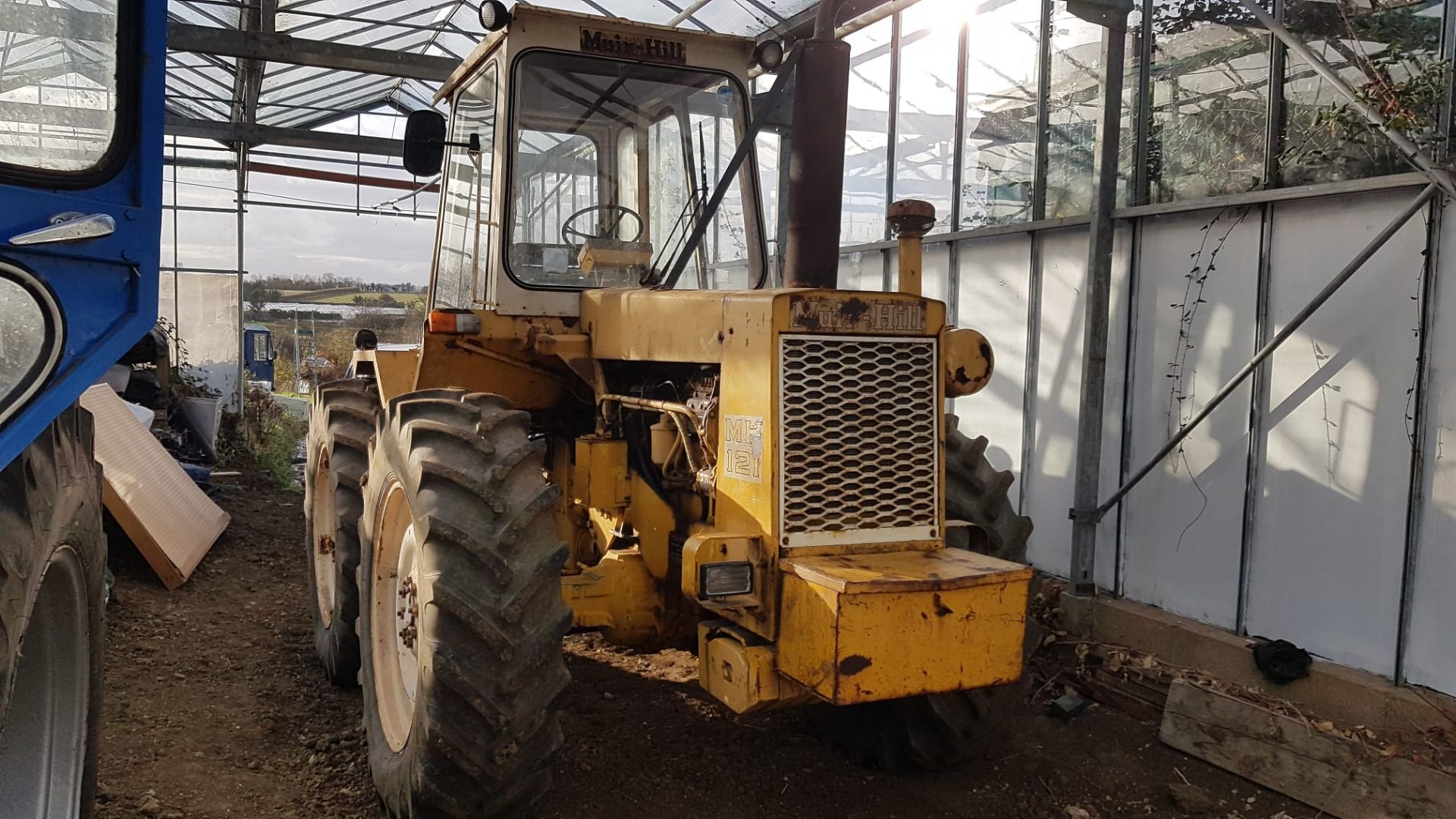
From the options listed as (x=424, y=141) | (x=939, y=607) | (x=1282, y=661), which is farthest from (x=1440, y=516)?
(x=424, y=141)

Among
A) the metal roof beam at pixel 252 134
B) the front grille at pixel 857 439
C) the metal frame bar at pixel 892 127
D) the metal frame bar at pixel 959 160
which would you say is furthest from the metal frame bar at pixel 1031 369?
the metal roof beam at pixel 252 134

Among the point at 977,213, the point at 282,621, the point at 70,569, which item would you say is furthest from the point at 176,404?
the point at 70,569

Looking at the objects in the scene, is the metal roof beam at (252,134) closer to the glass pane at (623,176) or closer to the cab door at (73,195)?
the glass pane at (623,176)

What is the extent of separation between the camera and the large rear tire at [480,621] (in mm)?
3074

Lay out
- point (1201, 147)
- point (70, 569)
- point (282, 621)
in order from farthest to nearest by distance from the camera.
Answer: point (282, 621)
point (1201, 147)
point (70, 569)

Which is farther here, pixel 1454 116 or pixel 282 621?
pixel 282 621

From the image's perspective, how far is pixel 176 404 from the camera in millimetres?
11156

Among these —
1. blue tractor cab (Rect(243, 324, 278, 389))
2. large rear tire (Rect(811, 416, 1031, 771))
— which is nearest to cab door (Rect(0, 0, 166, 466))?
large rear tire (Rect(811, 416, 1031, 771))

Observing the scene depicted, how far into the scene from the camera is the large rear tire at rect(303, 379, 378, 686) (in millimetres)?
4734

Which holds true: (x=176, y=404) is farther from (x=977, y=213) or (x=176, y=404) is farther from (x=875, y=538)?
(x=875, y=538)

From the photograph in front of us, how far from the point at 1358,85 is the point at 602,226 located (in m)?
3.41

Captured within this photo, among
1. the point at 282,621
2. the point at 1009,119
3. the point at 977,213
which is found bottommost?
the point at 282,621

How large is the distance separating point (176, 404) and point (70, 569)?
9.45 m

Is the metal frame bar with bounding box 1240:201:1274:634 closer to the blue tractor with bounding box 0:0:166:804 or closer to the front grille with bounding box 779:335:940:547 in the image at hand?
the front grille with bounding box 779:335:940:547
